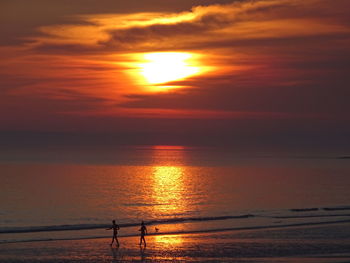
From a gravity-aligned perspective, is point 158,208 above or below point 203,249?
above

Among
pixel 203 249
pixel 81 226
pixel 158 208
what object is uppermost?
pixel 158 208

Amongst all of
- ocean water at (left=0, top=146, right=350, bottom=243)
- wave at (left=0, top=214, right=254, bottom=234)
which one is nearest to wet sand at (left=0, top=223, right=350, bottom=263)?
ocean water at (left=0, top=146, right=350, bottom=243)

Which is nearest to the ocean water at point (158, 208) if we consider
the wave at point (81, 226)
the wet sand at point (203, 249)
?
the wave at point (81, 226)

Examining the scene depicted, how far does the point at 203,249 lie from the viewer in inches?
1363

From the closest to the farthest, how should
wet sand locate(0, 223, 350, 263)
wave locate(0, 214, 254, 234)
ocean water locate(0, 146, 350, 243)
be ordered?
wet sand locate(0, 223, 350, 263) < wave locate(0, 214, 254, 234) < ocean water locate(0, 146, 350, 243)

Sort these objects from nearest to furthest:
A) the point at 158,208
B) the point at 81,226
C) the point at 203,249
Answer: the point at 203,249
the point at 81,226
the point at 158,208

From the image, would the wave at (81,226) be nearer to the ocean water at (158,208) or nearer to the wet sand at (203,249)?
the ocean water at (158,208)

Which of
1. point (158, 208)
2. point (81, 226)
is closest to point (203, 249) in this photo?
point (81, 226)

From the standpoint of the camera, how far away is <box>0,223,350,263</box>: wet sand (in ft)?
105

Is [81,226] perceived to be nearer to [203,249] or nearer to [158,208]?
[203,249]

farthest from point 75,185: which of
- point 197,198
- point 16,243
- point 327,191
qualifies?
point 16,243

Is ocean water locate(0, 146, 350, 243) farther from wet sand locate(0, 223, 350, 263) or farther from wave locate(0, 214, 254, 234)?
wet sand locate(0, 223, 350, 263)

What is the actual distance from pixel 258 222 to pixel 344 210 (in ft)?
50.8

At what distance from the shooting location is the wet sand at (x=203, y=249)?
1258 inches
